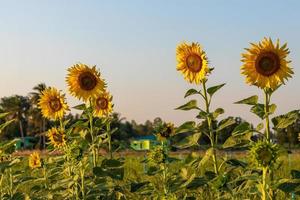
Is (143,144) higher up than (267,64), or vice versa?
(267,64)

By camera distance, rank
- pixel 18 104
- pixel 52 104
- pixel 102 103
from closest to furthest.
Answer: pixel 102 103, pixel 52 104, pixel 18 104

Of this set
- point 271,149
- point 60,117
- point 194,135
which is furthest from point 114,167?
point 271,149

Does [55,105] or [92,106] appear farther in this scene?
[55,105]

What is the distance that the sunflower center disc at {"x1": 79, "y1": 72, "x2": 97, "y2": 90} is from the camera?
5.54 meters

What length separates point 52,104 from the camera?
19.8ft

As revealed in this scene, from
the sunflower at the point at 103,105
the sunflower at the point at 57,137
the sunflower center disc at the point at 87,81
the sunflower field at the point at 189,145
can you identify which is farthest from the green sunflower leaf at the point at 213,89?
the sunflower at the point at 57,137

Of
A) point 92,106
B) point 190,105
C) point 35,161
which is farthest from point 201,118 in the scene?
point 35,161

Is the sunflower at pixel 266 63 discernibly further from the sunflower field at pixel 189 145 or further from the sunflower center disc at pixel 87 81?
the sunflower center disc at pixel 87 81

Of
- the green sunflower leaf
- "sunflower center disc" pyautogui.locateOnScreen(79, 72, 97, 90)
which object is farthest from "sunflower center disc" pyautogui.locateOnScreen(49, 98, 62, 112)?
the green sunflower leaf

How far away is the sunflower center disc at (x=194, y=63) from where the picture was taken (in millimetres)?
4711

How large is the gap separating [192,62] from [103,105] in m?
1.46

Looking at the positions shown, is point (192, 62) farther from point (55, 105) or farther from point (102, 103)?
point (55, 105)

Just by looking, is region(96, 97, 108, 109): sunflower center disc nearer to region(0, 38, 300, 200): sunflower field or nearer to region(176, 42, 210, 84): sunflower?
region(0, 38, 300, 200): sunflower field

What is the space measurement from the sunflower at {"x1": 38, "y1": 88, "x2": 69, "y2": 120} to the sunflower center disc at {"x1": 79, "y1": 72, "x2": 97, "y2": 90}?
46 cm
